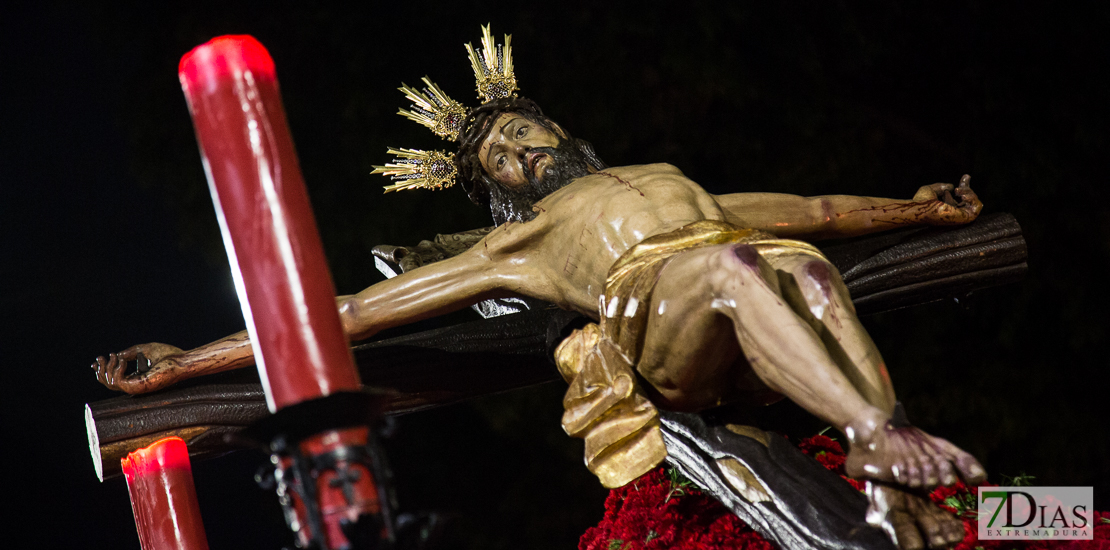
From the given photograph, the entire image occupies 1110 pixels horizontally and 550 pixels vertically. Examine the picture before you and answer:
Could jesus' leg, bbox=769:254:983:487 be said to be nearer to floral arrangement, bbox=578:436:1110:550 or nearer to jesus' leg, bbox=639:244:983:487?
jesus' leg, bbox=639:244:983:487

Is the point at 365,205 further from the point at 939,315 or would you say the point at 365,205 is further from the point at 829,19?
the point at 939,315

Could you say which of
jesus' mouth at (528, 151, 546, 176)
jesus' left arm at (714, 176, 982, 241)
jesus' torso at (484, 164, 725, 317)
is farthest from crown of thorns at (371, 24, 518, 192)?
jesus' left arm at (714, 176, 982, 241)

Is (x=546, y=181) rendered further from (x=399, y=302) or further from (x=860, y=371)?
(x=860, y=371)

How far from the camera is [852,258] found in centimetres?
265

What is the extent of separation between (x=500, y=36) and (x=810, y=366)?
10.4 feet

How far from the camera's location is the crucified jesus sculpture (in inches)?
58.5

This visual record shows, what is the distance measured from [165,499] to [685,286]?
109cm

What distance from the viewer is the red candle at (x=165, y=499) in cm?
197

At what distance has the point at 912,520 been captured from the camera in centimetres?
137

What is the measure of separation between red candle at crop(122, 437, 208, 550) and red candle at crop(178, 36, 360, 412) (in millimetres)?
1185

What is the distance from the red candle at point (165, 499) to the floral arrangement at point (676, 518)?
1.07 metres

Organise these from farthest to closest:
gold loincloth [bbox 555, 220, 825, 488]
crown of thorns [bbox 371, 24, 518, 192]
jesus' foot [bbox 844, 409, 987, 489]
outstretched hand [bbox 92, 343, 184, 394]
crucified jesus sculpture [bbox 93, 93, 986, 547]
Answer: crown of thorns [bbox 371, 24, 518, 192] < outstretched hand [bbox 92, 343, 184, 394] < gold loincloth [bbox 555, 220, 825, 488] < crucified jesus sculpture [bbox 93, 93, 986, 547] < jesus' foot [bbox 844, 409, 987, 489]

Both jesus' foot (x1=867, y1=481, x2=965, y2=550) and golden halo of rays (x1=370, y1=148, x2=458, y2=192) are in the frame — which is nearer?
jesus' foot (x1=867, y1=481, x2=965, y2=550)

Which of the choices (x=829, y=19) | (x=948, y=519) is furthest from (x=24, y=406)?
(x=829, y=19)
